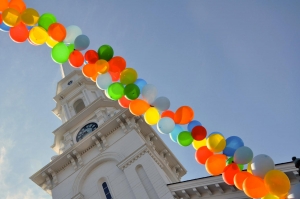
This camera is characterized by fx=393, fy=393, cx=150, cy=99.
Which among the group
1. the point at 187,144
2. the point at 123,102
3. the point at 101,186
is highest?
the point at 101,186

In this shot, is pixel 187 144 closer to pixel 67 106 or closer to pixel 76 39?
pixel 76 39

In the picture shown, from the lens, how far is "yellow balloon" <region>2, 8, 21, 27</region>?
11547mm

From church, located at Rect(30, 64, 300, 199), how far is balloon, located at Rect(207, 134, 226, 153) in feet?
22.4

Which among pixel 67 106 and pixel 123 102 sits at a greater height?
pixel 67 106

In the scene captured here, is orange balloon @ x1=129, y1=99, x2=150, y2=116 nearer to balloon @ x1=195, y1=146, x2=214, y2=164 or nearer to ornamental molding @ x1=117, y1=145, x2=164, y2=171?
balloon @ x1=195, y1=146, x2=214, y2=164

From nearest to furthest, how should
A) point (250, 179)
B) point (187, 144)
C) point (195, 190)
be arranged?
point (250, 179), point (187, 144), point (195, 190)

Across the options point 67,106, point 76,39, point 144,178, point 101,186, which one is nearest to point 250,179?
point 76,39

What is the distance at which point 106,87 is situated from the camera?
12.9 metres

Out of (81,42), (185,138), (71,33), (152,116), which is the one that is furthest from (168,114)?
(71,33)

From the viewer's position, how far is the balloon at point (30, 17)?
11.9 meters

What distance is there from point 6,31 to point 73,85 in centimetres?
2200

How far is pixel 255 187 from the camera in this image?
9836mm

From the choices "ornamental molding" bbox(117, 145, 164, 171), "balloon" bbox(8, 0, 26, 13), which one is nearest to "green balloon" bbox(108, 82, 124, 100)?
"balloon" bbox(8, 0, 26, 13)

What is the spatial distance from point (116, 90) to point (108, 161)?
11722mm
